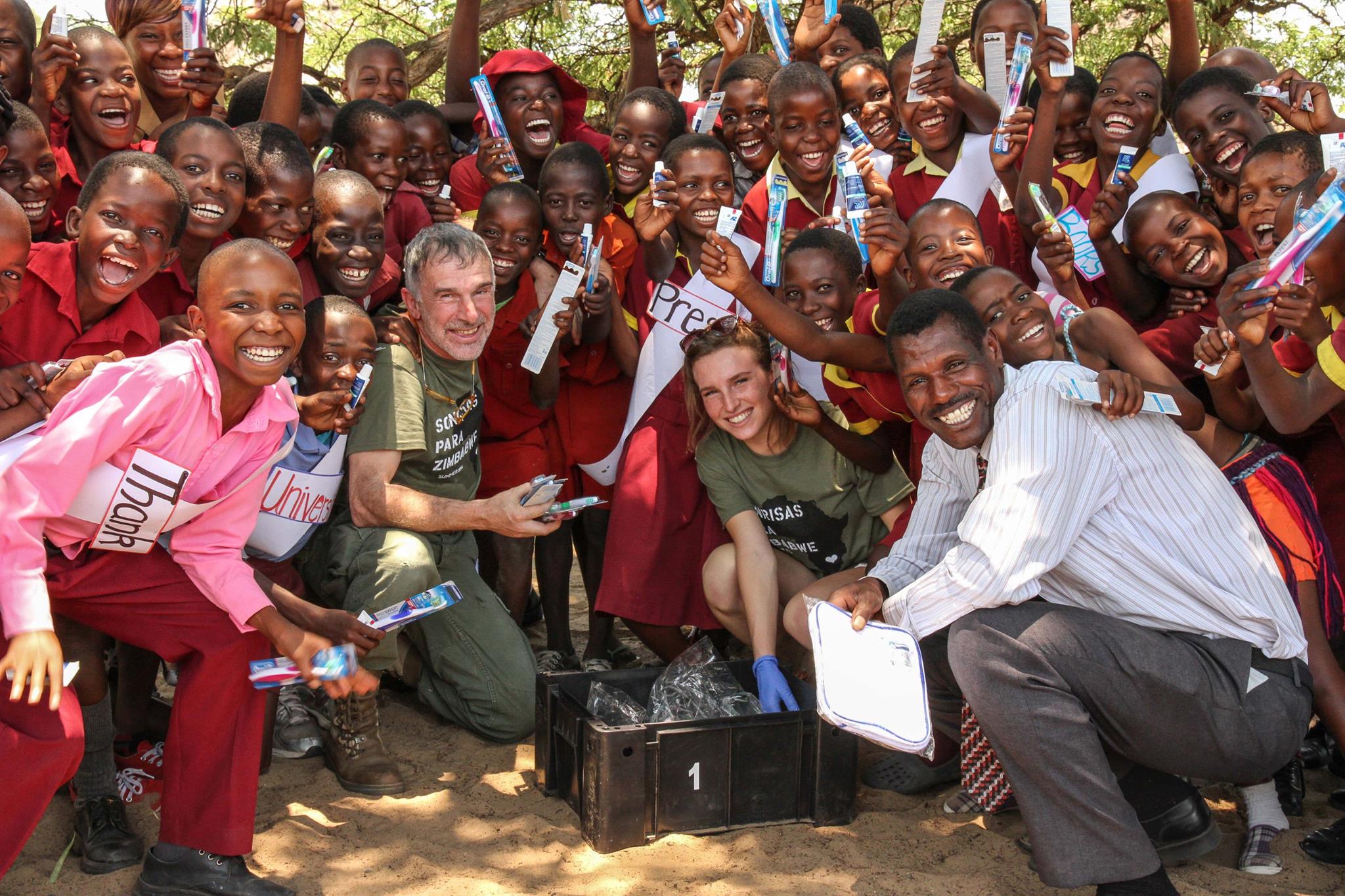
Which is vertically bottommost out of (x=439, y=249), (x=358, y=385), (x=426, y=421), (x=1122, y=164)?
(x=426, y=421)

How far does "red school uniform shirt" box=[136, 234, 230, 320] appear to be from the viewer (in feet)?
11.6

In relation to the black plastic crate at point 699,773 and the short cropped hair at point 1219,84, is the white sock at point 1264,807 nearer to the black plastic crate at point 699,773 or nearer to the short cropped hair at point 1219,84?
the black plastic crate at point 699,773

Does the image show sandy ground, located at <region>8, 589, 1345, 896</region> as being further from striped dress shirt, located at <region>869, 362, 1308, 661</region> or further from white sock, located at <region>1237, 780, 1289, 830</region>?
striped dress shirt, located at <region>869, 362, 1308, 661</region>

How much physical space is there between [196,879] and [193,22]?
2727 millimetres

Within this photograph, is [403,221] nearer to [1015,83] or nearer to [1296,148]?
[1015,83]

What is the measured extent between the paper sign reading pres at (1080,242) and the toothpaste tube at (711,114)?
5.23 feet

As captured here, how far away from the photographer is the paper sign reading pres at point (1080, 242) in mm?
3574

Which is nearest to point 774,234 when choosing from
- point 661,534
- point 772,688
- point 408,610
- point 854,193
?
point 854,193

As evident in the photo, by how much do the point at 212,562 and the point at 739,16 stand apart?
3.28m

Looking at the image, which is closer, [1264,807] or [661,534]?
[1264,807]

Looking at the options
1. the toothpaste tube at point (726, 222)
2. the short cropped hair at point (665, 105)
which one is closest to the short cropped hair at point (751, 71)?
the short cropped hair at point (665, 105)

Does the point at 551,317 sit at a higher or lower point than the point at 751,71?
lower

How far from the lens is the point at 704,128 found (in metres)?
4.79

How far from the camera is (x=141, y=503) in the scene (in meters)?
2.63
